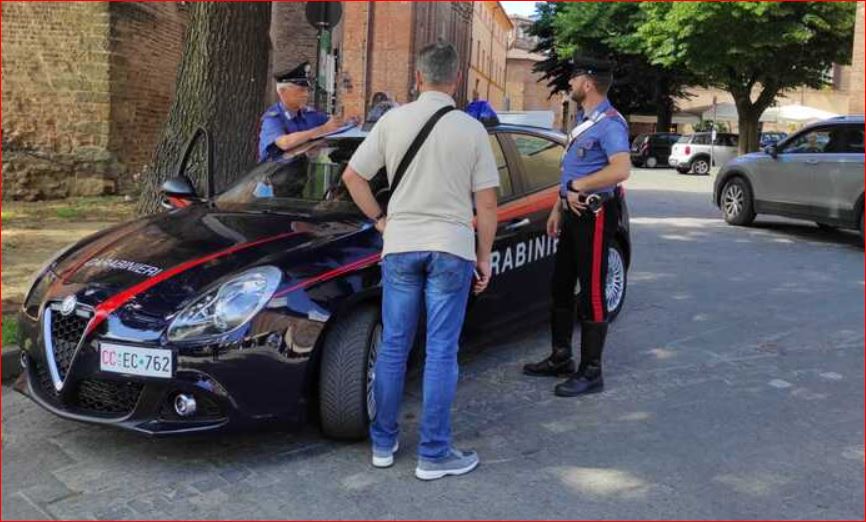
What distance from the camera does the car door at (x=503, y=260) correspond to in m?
4.82

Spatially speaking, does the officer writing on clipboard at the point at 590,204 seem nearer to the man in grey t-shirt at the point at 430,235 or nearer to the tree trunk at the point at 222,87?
the man in grey t-shirt at the point at 430,235

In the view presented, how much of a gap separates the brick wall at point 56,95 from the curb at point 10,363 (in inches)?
Result: 366

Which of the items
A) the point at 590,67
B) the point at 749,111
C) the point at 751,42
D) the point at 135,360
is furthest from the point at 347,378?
the point at 749,111

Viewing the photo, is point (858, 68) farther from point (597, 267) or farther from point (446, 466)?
point (446, 466)

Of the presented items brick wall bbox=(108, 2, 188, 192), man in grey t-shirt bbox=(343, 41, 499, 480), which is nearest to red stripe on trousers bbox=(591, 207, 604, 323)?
man in grey t-shirt bbox=(343, 41, 499, 480)

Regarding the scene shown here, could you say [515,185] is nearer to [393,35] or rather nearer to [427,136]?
[427,136]

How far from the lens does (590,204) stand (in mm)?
4613

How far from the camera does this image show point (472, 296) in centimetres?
462

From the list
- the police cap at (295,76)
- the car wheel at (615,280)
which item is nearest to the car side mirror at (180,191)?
the police cap at (295,76)

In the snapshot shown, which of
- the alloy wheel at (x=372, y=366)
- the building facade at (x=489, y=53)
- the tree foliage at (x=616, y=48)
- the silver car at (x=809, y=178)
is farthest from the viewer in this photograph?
the building facade at (x=489, y=53)

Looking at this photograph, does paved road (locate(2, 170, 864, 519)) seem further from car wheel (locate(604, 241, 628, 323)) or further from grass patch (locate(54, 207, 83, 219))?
grass patch (locate(54, 207, 83, 219))

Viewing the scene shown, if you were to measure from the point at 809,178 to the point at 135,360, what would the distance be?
9.56m

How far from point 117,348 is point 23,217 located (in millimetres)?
8484

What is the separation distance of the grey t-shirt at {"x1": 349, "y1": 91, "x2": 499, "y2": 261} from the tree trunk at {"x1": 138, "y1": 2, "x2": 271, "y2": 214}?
3.75m
